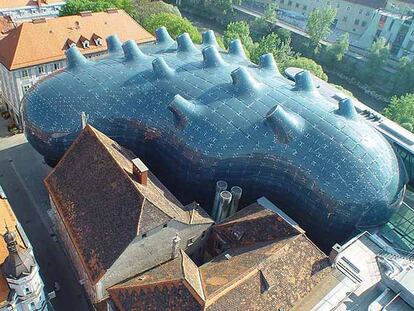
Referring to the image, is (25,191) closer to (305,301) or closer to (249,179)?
(249,179)

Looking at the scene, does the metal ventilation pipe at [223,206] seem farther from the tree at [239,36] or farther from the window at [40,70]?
the tree at [239,36]

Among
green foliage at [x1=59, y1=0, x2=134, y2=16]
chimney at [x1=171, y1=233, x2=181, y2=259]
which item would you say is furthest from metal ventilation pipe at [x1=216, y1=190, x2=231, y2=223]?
green foliage at [x1=59, y1=0, x2=134, y2=16]

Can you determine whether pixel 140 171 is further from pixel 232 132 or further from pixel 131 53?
pixel 131 53

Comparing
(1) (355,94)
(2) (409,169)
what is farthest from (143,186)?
(1) (355,94)

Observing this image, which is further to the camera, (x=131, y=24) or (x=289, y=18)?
(x=289, y=18)

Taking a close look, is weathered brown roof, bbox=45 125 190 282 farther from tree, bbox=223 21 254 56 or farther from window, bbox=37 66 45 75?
tree, bbox=223 21 254 56

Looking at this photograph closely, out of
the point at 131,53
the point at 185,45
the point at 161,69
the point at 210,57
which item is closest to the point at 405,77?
the point at 185,45
